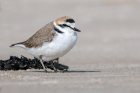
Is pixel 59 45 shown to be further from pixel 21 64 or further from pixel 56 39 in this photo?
pixel 21 64

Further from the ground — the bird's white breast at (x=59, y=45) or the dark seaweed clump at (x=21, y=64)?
the bird's white breast at (x=59, y=45)

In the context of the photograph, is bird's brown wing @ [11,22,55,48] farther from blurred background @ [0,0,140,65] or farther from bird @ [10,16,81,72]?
blurred background @ [0,0,140,65]

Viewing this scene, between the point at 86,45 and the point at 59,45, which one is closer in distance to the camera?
the point at 59,45

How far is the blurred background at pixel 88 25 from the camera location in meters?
12.1

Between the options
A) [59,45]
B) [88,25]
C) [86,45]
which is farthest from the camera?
[88,25]

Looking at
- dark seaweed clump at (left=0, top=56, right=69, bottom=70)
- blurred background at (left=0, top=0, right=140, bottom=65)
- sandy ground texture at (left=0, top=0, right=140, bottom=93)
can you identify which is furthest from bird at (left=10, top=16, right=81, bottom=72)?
blurred background at (left=0, top=0, right=140, bottom=65)

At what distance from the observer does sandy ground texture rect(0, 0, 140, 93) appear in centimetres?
566

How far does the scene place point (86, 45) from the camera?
43.8 ft

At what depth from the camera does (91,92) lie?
197 inches

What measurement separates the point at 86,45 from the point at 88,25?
12.2ft

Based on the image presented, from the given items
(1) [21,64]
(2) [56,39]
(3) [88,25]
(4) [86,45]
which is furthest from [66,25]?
(3) [88,25]

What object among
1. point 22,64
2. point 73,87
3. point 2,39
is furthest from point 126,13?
point 73,87

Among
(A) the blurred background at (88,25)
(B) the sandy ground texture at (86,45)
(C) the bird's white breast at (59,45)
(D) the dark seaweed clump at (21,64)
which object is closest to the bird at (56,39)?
(C) the bird's white breast at (59,45)

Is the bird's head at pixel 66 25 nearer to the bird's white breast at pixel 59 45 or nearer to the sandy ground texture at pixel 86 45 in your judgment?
the bird's white breast at pixel 59 45
